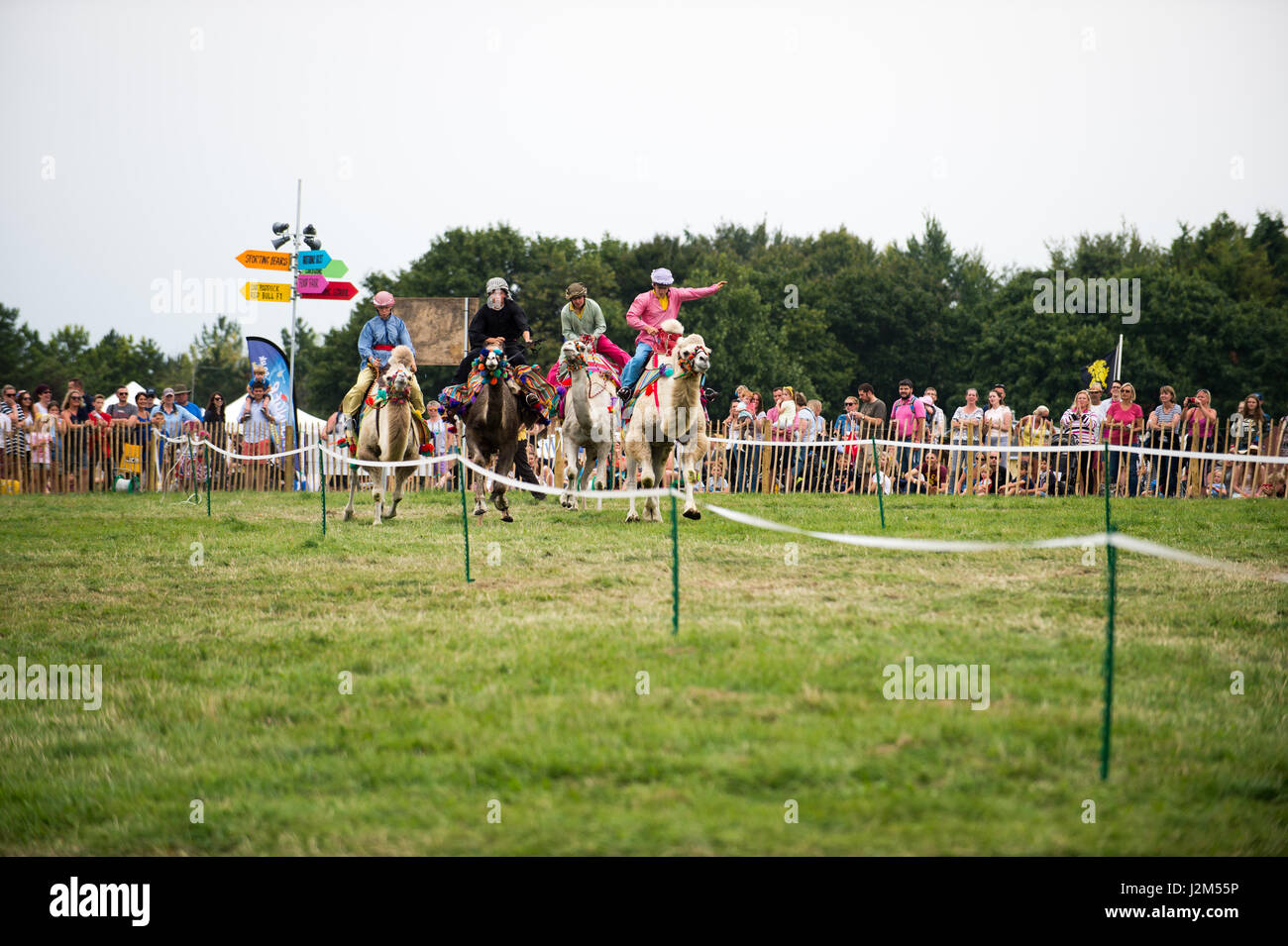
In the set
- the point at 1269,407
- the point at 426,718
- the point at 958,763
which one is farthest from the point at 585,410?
the point at 1269,407

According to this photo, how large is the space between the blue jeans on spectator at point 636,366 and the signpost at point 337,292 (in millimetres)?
10818

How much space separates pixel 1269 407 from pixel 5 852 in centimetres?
5879

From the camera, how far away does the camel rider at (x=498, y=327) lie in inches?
603

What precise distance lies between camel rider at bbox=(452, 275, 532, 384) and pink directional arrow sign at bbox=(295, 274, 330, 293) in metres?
9.71

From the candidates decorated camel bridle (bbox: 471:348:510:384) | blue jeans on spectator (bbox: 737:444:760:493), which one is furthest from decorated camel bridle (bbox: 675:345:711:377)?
blue jeans on spectator (bbox: 737:444:760:493)

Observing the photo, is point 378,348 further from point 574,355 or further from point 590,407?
point 590,407

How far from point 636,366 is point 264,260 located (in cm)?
1242

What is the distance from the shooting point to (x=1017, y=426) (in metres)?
19.4

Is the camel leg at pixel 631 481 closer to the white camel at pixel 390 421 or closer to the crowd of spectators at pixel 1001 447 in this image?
the crowd of spectators at pixel 1001 447

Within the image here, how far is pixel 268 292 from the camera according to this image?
2403cm

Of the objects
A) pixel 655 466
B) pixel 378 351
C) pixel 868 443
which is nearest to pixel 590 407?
pixel 655 466

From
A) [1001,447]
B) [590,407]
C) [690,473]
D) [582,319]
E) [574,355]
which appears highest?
[582,319]

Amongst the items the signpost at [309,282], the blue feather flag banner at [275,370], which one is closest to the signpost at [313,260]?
the signpost at [309,282]
